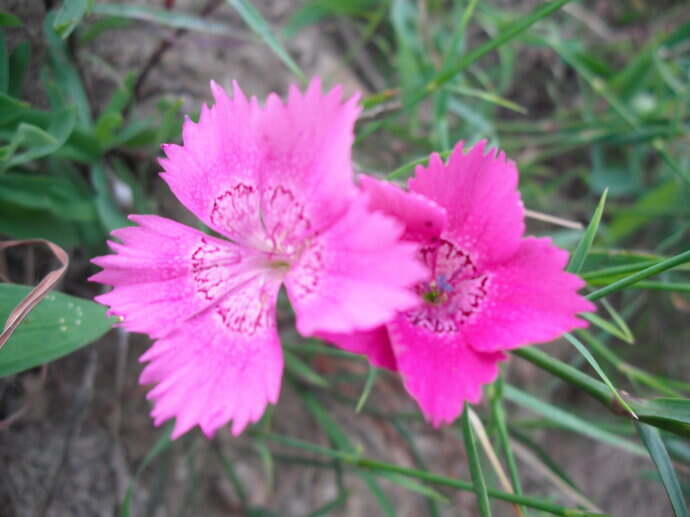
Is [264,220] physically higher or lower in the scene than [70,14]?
lower

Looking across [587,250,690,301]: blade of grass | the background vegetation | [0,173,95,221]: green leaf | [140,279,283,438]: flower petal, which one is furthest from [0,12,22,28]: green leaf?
[587,250,690,301]: blade of grass

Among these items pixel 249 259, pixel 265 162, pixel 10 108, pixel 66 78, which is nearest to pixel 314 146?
pixel 265 162

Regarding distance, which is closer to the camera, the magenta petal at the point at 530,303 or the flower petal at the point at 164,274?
the magenta petal at the point at 530,303

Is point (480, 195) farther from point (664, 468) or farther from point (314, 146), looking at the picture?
point (664, 468)

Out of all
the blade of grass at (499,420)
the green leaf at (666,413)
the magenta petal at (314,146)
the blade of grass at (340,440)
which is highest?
the magenta petal at (314,146)

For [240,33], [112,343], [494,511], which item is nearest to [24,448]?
[112,343]

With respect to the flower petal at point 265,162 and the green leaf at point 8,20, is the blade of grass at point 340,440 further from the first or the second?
the green leaf at point 8,20

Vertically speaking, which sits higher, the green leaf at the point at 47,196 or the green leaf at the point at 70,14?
the green leaf at the point at 70,14

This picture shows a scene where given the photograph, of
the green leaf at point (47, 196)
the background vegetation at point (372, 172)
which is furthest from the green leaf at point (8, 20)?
the green leaf at point (47, 196)
